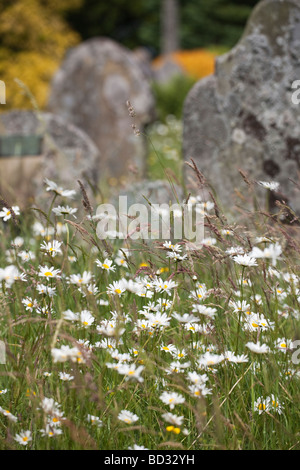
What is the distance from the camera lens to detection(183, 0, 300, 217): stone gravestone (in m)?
3.74

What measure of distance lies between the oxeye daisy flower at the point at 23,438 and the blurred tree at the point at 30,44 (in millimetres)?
10372

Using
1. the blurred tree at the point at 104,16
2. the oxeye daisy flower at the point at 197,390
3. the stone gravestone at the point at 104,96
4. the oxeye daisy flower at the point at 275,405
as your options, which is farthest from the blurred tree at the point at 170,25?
the oxeye daisy flower at the point at 197,390

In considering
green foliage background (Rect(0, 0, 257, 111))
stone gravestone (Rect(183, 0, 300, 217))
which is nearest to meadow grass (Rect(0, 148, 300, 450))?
stone gravestone (Rect(183, 0, 300, 217))

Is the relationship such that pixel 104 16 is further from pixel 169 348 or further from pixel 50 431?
pixel 50 431

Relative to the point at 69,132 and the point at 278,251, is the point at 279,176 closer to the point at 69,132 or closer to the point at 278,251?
the point at 278,251

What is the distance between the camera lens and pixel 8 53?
12047 mm

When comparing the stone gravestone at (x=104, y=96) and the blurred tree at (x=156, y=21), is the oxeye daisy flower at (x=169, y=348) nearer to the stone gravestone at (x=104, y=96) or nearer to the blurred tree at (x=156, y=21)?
the stone gravestone at (x=104, y=96)

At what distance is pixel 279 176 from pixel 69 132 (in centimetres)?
279

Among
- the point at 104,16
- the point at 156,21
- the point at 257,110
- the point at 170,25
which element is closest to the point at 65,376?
the point at 257,110

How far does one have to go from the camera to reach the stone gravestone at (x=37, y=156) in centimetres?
498

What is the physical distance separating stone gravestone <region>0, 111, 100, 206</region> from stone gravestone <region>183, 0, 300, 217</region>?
1169mm
